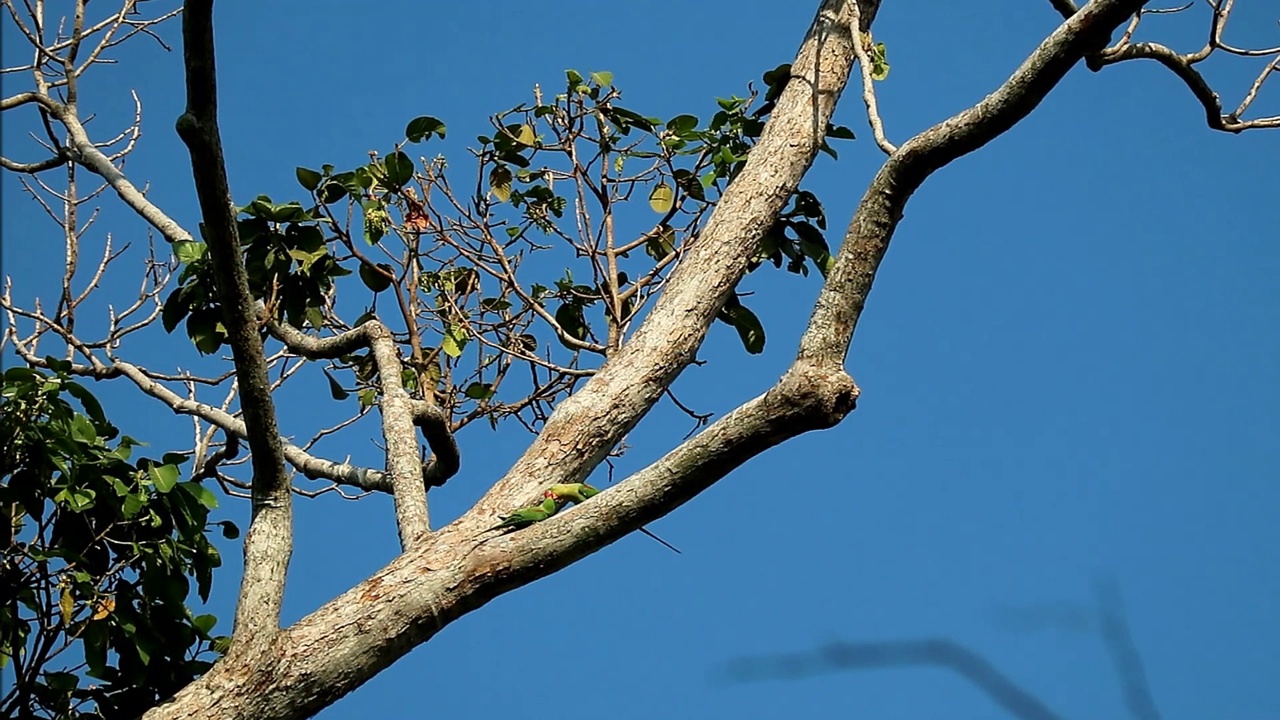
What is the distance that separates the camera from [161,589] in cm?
249

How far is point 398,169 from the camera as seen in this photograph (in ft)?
10.3

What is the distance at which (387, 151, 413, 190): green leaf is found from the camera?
10.3ft

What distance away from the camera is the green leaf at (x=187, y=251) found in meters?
2.56

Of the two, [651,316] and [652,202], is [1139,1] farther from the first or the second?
[652,202]

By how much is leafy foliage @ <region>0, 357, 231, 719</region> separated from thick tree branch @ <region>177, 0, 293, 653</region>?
356 millimetres

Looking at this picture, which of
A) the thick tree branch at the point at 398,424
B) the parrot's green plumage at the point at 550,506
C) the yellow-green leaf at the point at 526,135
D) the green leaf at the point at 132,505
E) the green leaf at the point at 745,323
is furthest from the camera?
the yellow-green leaf at the point at 526,135

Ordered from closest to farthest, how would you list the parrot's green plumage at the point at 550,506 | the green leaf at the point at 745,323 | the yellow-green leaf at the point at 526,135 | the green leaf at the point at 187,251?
the parrot's green plumage at the point at 550,506 → the green leaf at the point at 187,251 → the green leaf at the point at 745,323 → the yellow-green leaf at the point at 526,135

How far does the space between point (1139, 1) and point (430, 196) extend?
192 centimetres

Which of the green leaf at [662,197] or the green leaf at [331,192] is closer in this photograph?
the green leaf at [331,192]

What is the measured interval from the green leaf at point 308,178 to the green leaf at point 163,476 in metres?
0.76

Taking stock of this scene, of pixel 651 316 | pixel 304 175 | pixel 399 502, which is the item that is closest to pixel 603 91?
pixel 304 175

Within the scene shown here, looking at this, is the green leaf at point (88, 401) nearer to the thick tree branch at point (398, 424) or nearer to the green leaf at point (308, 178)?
the thick tree branch at point (398, 424)

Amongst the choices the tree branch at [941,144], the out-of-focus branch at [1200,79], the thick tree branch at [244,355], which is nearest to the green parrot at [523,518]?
the thick tree branch at [244,355]

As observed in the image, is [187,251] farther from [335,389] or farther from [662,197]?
[662,197]
